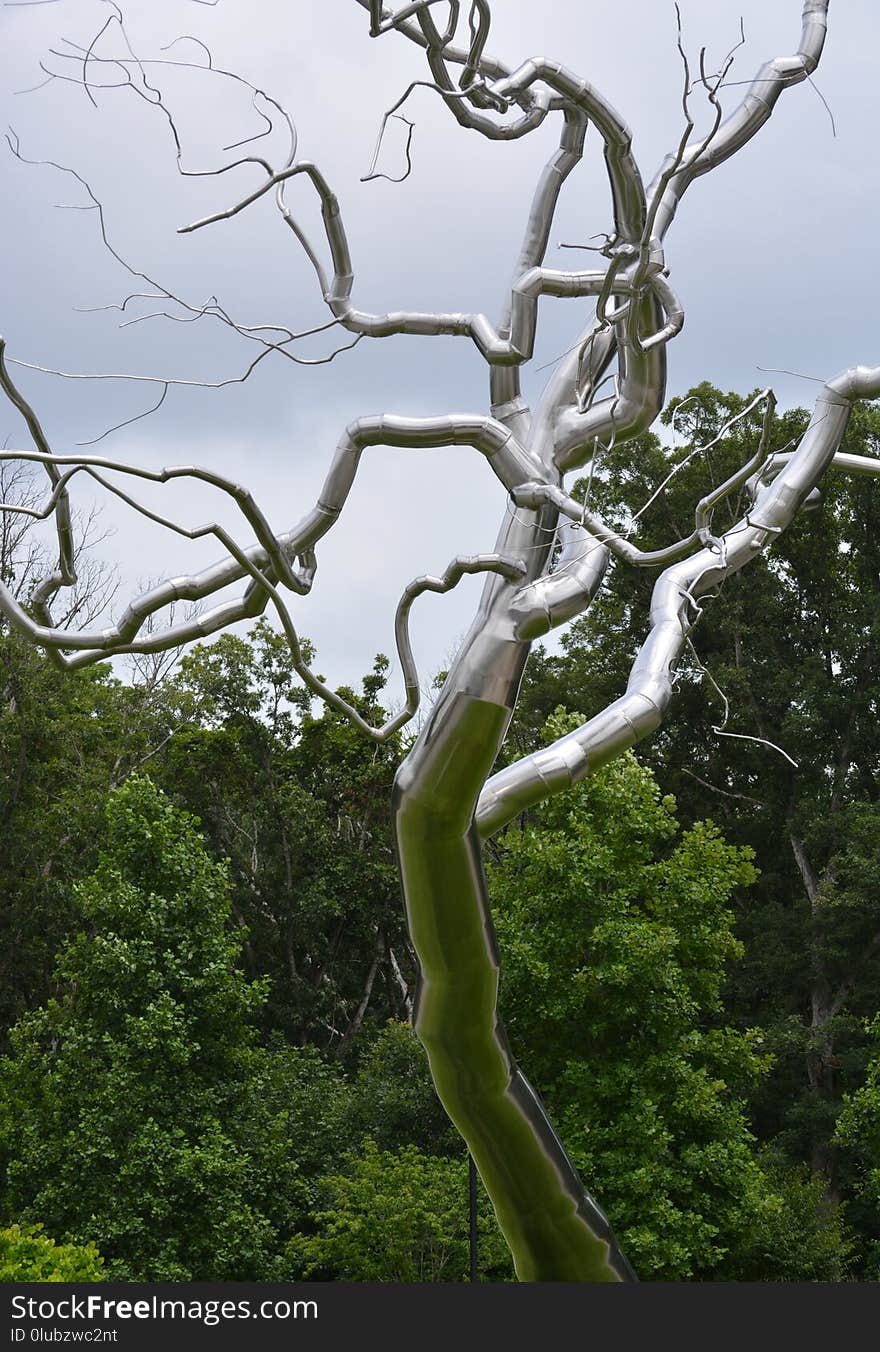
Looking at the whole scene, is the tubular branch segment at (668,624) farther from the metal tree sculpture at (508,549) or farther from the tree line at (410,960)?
the tree line at (410,960)

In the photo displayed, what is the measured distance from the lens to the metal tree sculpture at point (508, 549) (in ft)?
17.6

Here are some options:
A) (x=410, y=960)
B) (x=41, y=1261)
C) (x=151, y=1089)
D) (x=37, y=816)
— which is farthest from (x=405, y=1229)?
(x=410, y=960)

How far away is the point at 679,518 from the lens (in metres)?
25.0

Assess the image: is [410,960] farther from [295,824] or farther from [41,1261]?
[41,1261]

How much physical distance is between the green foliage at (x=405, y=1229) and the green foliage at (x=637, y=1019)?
4.81 ft

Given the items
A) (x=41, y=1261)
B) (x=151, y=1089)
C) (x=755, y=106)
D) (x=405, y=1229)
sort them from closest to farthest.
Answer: (x=755, y=106), (x=41, y=1261), (x=405, y=1229), (x=151, y=1089)

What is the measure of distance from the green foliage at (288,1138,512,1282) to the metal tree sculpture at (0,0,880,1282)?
39.8 feet

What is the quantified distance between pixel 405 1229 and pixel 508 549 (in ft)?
45.0

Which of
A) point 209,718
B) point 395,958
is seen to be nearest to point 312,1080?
point 395,958

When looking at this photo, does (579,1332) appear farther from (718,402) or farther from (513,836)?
(718,402)

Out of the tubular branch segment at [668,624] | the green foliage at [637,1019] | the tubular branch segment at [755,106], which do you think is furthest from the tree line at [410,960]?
the tubular branch segment at [668,624]

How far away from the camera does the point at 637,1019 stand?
18125mm

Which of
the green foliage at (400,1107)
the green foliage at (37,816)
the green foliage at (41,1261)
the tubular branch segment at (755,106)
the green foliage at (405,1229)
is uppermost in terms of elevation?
the green foliage at (37,816)

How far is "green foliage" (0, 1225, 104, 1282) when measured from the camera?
36.8ft
